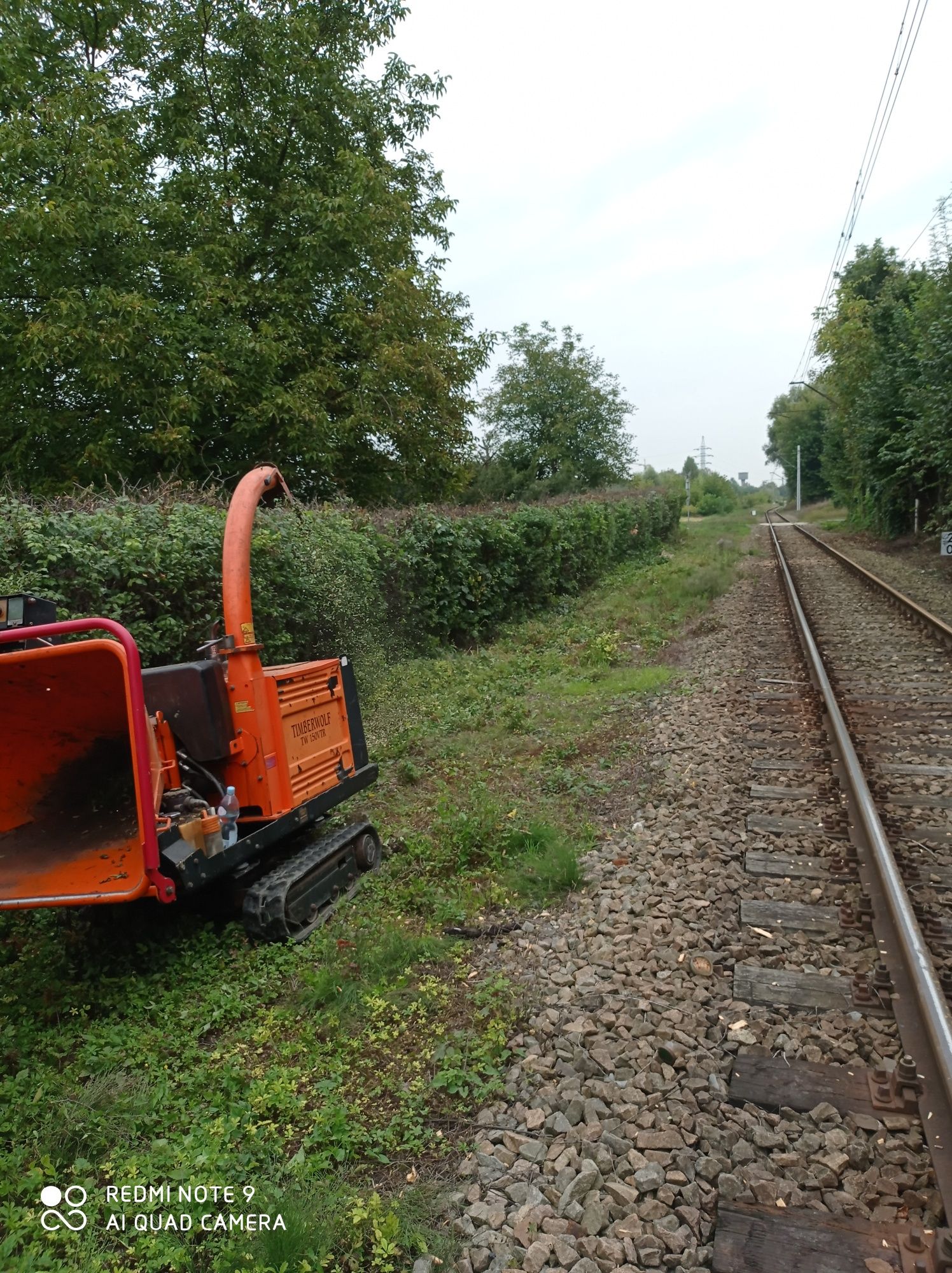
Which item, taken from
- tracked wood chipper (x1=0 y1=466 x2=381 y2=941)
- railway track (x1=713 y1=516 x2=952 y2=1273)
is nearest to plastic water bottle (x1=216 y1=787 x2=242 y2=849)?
tracked wood chipper (x1=0 y1=466 x2=381 y2=941)

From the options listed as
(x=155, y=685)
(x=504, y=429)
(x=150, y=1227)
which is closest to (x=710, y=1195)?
(x=150, y=1227)

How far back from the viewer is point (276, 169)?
643 inches

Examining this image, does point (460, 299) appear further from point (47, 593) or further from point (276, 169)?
point (47, 593)

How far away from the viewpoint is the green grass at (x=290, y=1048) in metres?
2.67

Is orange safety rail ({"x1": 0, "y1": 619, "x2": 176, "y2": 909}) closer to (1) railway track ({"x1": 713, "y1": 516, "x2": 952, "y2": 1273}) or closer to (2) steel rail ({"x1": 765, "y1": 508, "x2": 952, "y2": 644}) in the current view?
(1) railway track ({"x1": 713, "y1": 516, "x2": 952, "y2": 1273})

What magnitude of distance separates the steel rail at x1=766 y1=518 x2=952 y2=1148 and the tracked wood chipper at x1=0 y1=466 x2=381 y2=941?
3021 mm

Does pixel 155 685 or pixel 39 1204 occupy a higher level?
pixel 155 685

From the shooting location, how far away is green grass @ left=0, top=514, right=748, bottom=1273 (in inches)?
105

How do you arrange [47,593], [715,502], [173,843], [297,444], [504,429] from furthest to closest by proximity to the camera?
1. [715,502]
2. [504,429]
3. [297,444]
4. [47,593]
5. [173,843]

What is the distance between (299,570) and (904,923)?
19.9ft

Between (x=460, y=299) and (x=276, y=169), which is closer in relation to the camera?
(x=276, y=169)

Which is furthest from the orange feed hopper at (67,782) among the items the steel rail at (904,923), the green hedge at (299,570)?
the steel rail at (904,923)

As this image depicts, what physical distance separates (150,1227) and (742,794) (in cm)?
455

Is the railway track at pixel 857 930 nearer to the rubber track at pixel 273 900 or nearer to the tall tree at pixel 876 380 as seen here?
the rubber track at pixel 273 900
